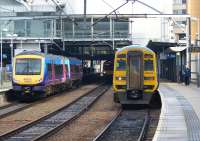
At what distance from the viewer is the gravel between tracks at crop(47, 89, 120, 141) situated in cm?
1695

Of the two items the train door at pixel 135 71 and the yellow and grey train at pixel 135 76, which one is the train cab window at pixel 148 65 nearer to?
the yellow and grey train at pixel 135 76

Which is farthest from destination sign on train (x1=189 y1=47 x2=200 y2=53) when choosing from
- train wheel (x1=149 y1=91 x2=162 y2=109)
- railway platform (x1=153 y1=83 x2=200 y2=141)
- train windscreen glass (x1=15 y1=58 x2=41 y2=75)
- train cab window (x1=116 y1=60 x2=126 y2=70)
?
railway platform (x1=153 y1=83 x2=200 y2=141)

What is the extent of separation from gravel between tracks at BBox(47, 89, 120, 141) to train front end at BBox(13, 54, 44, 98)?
234 inches

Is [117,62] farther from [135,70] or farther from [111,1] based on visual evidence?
[111,1]

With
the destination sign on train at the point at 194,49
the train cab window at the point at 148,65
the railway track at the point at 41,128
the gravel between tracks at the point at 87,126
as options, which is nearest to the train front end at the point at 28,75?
the gravel between tracks at the point at 87,126

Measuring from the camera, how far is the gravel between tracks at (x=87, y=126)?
667 inches

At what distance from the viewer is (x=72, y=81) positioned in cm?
5019

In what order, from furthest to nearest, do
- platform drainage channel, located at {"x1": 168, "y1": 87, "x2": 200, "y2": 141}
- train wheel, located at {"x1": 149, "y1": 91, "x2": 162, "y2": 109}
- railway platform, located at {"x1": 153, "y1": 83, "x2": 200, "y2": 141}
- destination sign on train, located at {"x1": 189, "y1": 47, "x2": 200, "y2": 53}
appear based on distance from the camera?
1. destination sign on train, located at {"x1": 189, "y1": 47, "x2": 200, "y2": 53}
2. train wheel, located at {"x1": 149, "y1": 91, "x2": 162, "y2": 109}
3. platform drainage channel, located at {"x1": 168, "y1": 87, "x2": 200, "y2": 141}
4. railway platform, located at {"x1": 153, "y1": 83, "x2": 200, "y2": 141}

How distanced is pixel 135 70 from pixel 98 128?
24.4 ft

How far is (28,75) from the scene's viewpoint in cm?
3328

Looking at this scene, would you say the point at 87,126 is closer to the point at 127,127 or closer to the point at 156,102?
the point at 127,127

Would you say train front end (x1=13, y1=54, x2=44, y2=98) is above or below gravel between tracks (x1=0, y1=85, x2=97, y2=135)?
above

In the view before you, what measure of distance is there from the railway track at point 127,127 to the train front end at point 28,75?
8610 millimetres

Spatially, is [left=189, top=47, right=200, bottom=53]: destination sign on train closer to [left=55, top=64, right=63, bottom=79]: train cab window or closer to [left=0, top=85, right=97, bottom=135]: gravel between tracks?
[left=55, top=64, right=63, bottom=79]: train cab window
